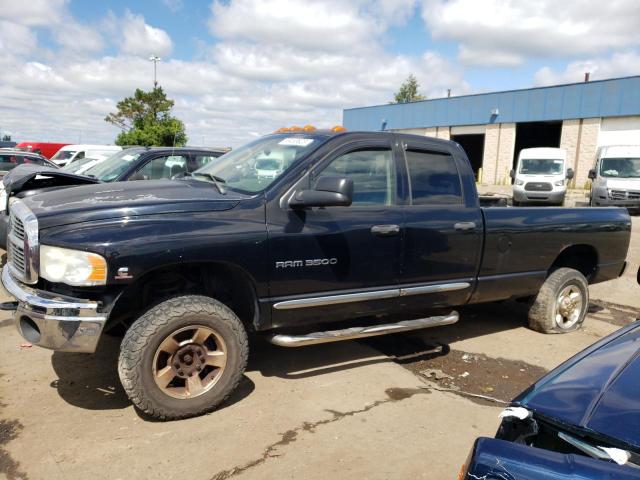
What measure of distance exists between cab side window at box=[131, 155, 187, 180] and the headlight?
475 cm

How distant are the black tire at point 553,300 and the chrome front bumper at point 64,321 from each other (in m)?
4.25

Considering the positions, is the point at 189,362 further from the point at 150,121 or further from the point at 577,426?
the point at 150,121

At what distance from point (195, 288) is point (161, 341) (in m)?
0.58

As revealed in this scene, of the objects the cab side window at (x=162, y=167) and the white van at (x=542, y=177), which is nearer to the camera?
the cab side window at (x=162, y=167)

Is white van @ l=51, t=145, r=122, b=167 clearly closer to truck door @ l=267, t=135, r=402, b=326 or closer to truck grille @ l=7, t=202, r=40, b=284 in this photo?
truck grille @ l=7, t=202, r=40, b=284

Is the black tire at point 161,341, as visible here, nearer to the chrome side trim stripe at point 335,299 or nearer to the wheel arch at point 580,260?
the chrome side trim stripe at point 335,299

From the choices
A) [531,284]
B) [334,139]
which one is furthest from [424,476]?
[531,284]

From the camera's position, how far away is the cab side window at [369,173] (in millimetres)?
4066

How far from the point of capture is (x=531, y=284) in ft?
17.2

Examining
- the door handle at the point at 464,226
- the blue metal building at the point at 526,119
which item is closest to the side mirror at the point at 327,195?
the door handle at the point at 464,226

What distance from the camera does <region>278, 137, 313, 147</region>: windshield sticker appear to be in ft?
13.6

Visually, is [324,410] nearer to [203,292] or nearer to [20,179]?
[203,292]

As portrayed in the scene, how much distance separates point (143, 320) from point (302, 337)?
1105 mm

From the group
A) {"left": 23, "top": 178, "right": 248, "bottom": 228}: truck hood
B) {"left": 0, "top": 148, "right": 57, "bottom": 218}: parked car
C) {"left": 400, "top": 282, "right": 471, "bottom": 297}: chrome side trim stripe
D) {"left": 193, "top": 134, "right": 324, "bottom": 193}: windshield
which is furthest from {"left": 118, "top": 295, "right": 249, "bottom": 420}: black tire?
{"left": 0, "top": 148, "right": 57, "bottom": 218}: parked car
